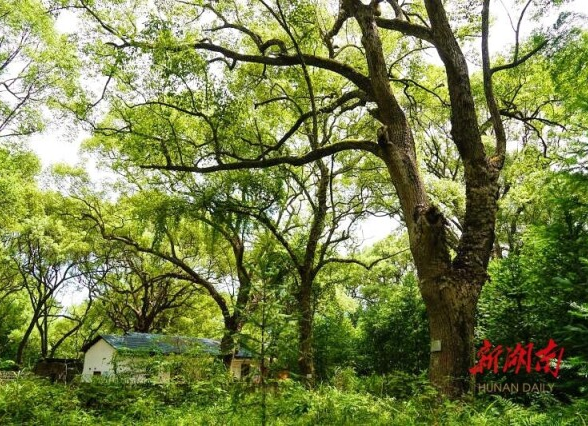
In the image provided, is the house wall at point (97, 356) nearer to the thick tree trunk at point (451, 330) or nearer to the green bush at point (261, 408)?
the green bush at point (261, 408)

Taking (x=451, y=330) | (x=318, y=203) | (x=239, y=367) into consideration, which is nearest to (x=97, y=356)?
(x=239, y=367)

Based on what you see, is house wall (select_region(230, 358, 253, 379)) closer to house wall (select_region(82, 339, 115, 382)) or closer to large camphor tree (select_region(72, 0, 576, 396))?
large camphor tree (select_region(72, 0, 576, 396))

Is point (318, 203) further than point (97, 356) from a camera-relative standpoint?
No

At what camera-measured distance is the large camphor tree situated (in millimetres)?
5777

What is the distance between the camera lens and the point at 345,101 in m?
9.33

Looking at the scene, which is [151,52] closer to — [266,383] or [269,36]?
[269,36]

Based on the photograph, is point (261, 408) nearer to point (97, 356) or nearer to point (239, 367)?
point (239, 367)

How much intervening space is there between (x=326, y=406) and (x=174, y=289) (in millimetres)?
22829

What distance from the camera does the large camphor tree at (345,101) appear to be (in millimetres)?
5777

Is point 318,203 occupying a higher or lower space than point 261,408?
higher

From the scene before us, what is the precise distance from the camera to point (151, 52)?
328 inches

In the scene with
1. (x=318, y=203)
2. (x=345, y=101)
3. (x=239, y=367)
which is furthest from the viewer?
(x=239, y=367)

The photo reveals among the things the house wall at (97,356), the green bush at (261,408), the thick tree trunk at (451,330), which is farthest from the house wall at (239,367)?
the house wall at (97,356)

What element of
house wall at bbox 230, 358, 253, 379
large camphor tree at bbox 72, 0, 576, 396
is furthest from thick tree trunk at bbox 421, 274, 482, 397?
house wall at bbox 230, 358, 253, 379
